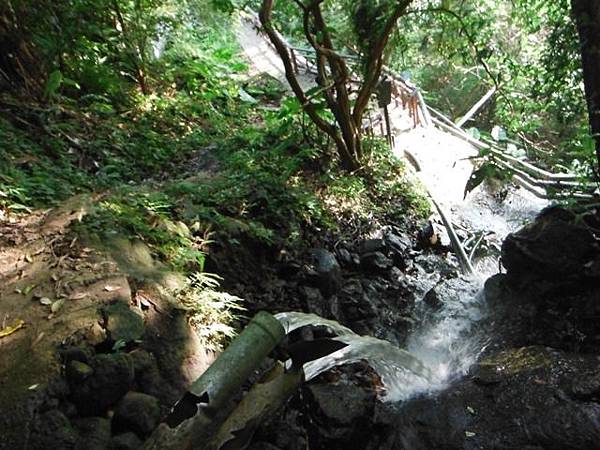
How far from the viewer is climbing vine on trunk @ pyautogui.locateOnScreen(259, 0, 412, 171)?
23.0ft

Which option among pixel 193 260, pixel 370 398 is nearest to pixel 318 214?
pixel 193 260

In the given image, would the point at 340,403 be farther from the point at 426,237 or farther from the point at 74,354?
the point at 426,237

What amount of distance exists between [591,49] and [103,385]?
16.9 ft

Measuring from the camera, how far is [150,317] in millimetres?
3605

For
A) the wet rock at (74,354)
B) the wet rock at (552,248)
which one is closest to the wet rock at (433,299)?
the wet rock at (552,248)

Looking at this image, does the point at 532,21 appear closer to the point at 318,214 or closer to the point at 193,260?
the point at 318,214

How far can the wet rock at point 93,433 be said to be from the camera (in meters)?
2.69

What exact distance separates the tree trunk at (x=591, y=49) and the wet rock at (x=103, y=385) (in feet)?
15.0

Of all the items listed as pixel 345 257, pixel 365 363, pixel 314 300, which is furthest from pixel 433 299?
pixel 365 363

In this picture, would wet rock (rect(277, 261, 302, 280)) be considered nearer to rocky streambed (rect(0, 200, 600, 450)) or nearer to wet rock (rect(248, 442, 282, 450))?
rocky streambed (rect(0, 200, 600, 450))

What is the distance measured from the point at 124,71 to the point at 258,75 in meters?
5.25

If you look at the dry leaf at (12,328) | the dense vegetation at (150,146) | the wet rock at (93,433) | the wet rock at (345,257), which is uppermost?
the dense vegetation at (150,146)

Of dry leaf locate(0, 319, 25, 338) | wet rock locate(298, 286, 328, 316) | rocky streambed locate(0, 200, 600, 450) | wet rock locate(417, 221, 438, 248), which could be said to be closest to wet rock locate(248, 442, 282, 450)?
rocky streambed locate(0, 200, 600, 450)

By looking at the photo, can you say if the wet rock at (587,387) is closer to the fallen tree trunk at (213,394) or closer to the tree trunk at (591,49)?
the tree trunk at (591,49)
